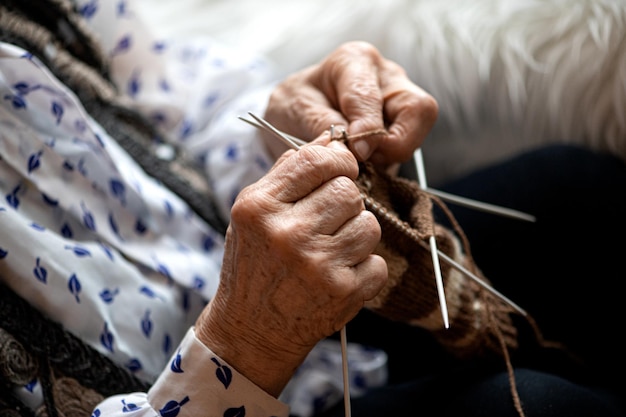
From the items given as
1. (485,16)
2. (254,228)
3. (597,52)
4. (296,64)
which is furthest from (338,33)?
(254,228)

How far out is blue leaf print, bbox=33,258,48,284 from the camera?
0.56 m

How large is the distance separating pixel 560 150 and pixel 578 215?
0.09 meters

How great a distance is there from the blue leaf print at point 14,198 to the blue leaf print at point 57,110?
9cm

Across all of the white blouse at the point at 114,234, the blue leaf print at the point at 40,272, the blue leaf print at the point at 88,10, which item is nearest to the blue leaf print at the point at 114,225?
the white blouse at the point at 114,234

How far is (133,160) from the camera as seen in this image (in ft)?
2.44

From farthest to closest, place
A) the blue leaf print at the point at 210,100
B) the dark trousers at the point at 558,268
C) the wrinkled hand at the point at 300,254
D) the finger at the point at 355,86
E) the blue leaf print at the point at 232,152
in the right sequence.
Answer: the blue leaf print at the point at 210,100
the blue leaf print at the point at 232,152
the dark trousers at the point at 558,268
the finger at the point at 355,86
the wrinkled hand at the point at 300,254

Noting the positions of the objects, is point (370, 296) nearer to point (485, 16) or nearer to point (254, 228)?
point (254, 228)

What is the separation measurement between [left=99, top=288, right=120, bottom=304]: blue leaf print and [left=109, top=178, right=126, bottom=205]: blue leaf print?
0.11 metres

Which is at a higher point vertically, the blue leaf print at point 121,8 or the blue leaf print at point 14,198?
the blue leaf print at point 121,8

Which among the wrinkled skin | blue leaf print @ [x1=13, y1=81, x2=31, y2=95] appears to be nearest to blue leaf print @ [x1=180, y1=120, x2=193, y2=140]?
blue leaf print @ [x1=13, y1=81, x2=31, y2=95]

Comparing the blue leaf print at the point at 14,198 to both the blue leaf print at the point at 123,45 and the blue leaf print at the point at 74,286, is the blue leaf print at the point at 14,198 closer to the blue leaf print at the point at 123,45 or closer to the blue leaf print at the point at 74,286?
the blue leaf print at the point at 74,286

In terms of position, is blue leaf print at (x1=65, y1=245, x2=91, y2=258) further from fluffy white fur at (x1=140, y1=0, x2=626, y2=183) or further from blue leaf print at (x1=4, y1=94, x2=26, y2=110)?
fluffy white fur at (x1=140, y1=0, x2=626, y2=183)

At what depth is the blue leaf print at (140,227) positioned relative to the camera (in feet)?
2.26

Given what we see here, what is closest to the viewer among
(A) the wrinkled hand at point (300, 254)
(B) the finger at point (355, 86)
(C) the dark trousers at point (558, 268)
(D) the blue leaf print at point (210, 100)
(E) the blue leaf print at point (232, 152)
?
(A) the wrinkled hand at point (300, 254)
